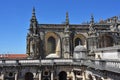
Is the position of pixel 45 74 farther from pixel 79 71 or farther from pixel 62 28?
pixel 62 28

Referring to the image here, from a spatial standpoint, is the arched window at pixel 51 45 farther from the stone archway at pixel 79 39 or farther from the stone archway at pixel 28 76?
the stone archway at pixel 28 76

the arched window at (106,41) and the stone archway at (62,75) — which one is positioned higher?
the arched window at (106,41)

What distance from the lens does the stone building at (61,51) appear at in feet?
120

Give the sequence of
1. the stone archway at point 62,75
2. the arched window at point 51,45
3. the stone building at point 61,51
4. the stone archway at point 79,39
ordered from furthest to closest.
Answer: the stone archway at point 79,39, the arched window at point 51,45, the stone archway at point 62,75, the stone building at point 61,51

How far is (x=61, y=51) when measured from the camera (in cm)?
4488

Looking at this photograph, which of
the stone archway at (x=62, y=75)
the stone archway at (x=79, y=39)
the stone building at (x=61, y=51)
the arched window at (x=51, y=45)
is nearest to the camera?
the stone building at (x=61, y=51)

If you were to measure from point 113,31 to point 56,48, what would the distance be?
1179 centimetres

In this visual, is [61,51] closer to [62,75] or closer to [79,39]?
[79,39]

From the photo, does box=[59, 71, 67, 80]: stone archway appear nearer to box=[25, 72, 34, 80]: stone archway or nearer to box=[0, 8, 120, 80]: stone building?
box=[0, 8, 120, 80]: stone building

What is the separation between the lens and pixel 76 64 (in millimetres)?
36625

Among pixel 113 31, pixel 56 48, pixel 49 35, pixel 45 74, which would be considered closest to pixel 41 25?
pixel 49 35

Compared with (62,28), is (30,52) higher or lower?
lower

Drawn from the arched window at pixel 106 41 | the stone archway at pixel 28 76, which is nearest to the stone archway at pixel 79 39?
the arched window at pixel 106 41

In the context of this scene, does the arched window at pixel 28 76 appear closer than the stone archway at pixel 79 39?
Yes
